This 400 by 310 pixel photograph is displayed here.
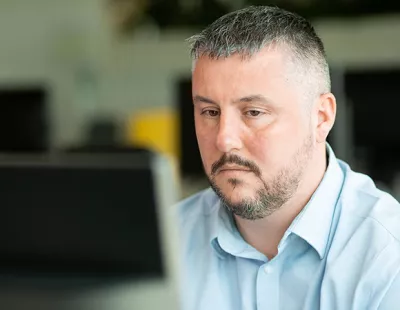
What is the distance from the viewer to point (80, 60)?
5.28 m

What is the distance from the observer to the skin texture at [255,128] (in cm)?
118

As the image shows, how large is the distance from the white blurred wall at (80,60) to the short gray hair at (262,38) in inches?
145

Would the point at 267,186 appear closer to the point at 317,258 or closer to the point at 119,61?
the point at 317,258

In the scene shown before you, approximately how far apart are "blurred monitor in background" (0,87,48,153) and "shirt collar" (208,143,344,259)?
9.59 feet

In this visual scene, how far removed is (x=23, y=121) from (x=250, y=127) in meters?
3.15

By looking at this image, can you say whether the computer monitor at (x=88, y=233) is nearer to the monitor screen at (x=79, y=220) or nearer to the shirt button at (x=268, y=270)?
the monitor screen at (x=79, y=220)

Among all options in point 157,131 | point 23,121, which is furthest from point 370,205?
point 23,121

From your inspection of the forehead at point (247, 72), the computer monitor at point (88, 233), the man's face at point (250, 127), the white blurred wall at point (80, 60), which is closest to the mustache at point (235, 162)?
the man's face at point (250, 127)

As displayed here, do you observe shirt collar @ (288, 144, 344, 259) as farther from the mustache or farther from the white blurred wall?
the white blurred wall

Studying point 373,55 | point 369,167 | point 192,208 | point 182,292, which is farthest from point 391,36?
point 182,292

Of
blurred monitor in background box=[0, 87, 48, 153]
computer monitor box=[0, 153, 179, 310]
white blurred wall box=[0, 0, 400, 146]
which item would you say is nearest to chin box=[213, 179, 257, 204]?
computer monitor box=[0, 153, 179, 310]

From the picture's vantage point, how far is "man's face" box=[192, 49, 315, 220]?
118 centimetres

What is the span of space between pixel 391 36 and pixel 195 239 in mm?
3397

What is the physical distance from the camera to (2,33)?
518cm
